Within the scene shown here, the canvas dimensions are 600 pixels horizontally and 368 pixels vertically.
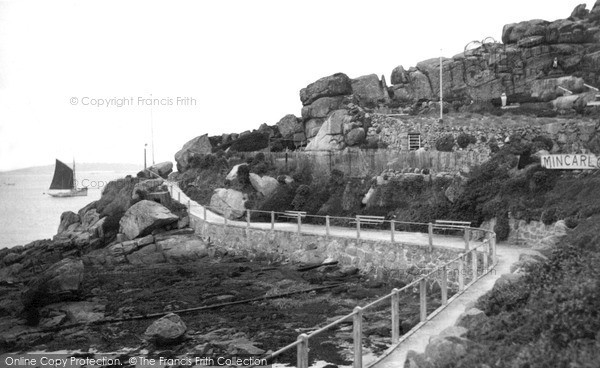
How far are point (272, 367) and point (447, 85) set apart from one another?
37.8 metres

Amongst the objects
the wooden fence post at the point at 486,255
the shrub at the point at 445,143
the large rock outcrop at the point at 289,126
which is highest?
the large rock outcrop at the point at 289,126

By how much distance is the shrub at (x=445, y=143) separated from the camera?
27.5 meters

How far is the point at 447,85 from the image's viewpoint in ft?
149

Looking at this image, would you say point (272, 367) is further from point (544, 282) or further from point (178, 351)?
point (544, 282)

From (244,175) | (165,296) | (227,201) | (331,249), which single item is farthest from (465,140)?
(165,296)

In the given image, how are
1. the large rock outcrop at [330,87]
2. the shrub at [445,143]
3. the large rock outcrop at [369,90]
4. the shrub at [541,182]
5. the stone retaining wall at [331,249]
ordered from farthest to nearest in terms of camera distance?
1. the large rock outcrop at [369,90]
2. the large rock outcrop at [330,87]
3. the shrub at [445,143]
4. the shrub at [541,182]
5. the stone retaining wall at [331,249]

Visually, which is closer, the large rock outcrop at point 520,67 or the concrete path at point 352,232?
the concrete path at point 352,232

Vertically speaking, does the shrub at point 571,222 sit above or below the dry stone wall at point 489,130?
below

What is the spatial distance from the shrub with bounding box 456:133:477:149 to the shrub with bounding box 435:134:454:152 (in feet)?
1.55

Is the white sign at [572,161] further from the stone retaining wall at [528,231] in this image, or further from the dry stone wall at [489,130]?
the stone retaining wall at [528,231]

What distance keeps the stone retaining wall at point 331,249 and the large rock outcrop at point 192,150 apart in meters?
12.8

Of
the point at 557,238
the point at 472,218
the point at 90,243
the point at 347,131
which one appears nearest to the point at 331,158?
the point at 347,131

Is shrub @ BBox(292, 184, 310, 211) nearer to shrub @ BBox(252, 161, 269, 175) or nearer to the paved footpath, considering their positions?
the paved footpath

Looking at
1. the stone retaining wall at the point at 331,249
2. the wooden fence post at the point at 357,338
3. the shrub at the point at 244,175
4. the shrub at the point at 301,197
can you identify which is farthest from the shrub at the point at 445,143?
the wooden fence post at the point at 357,338
